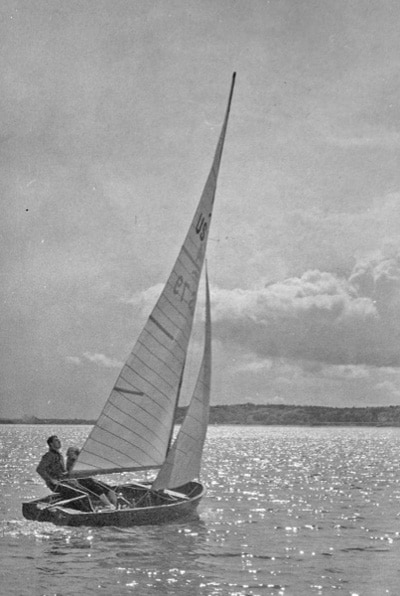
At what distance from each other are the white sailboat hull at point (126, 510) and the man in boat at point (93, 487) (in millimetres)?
458

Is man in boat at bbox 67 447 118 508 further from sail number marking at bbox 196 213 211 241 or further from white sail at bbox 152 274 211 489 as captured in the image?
sail number marking at bbox 196 213 211 241

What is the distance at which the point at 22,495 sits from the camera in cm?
3459

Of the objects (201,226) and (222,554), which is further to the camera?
(201,226)

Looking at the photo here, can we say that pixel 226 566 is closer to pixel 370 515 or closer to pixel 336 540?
pixel 336 540

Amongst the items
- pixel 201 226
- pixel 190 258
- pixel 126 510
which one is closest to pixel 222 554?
pixel 126 510

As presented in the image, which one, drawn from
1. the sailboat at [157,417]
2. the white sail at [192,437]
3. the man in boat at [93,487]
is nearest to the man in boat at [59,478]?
the man in boat at [93,487]

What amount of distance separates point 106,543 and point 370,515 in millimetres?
12079

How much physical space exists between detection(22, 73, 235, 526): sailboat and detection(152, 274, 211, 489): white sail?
26 mm

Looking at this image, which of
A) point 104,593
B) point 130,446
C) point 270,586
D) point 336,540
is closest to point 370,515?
point 336,540

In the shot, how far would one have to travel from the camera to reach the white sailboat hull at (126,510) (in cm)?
1983

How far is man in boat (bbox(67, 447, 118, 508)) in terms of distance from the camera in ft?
70.5

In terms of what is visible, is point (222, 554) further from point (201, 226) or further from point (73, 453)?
point (201, 226)

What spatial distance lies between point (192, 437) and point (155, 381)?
7.92ft

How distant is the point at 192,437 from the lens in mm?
23250
